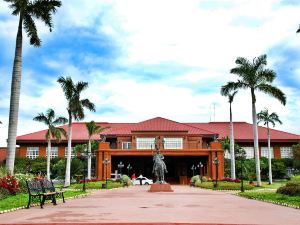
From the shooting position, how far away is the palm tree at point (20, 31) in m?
22.6

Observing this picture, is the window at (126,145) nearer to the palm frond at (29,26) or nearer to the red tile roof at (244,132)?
the red tile roof at (244,132)

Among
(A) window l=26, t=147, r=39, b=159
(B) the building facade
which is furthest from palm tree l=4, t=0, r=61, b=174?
(A) window l=26, t=147, r=39, b=159

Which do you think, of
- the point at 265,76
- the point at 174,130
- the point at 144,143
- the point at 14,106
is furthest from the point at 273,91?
the point at 144,143

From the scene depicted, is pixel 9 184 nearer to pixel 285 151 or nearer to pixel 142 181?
pixel 142 181

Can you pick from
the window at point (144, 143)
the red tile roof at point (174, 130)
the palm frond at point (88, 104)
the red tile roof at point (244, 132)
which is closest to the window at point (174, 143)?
the red tile roof at point (174, 130)

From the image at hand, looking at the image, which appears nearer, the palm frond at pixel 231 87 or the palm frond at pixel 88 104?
the palm frond at pixel 231 87

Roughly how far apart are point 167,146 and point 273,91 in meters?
22.5

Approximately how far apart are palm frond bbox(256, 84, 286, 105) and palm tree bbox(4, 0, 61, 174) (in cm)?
2001

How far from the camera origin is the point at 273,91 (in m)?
36.2

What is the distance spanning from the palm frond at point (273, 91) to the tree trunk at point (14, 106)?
A: 72.2 feet

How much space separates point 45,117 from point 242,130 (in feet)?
115

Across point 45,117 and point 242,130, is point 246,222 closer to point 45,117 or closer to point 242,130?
point 45,117

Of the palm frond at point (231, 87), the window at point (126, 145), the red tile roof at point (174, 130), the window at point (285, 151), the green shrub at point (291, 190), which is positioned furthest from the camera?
the window at point (285, 151)

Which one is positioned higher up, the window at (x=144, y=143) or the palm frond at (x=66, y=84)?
the palm frond at (x=66, y=84)
